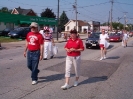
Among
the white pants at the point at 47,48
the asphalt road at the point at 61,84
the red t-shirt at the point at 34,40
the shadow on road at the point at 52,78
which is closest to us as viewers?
the asphalt road at the point at 61,84

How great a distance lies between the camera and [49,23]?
4631 cm

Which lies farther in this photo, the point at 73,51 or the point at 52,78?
the point at 52,78

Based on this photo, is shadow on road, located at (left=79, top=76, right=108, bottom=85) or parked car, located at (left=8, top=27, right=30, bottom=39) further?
parked car, located at (left=8, top=27, right=30, bottom=39)

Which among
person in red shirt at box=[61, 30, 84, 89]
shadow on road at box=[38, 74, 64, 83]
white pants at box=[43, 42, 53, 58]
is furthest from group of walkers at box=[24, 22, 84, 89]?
white pants at box=[43, 42, 53, 58]

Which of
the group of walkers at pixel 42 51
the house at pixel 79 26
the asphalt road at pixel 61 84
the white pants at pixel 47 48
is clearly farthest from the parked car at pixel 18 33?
the house at pixel 79 26

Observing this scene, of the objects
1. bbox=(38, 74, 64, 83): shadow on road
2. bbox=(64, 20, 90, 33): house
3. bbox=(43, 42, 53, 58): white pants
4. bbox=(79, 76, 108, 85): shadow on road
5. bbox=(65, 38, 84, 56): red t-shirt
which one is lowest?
bbox=(79, 76, 108, 85): shadow on road

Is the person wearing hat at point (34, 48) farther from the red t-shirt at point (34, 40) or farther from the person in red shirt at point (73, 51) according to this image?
the person in red shirt at point (73, 51)

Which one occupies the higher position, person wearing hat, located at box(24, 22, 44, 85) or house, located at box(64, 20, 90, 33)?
house, located at box(64, 20, 90, 33)

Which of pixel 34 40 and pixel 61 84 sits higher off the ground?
pixel 34 40

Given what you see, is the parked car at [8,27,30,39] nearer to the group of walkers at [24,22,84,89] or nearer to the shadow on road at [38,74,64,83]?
the shadow on road at [38,74,64,83]

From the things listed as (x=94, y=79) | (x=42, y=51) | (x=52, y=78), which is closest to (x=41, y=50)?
(x=42, y=51)

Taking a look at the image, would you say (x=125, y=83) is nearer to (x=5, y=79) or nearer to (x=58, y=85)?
(x=58, y=85)

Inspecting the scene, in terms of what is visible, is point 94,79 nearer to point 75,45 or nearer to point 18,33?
point 75,45

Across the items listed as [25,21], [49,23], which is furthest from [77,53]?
[49,23]
